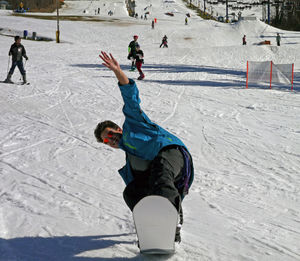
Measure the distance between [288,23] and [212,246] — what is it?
69.0 m

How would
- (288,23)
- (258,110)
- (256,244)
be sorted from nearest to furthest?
(256,244) < (258,110) < (288,23)

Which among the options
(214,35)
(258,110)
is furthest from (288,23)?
(258,110)

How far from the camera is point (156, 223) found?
2385mm

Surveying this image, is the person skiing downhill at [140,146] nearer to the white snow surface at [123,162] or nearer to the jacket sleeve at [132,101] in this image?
the jacket sleeve at [132,101]

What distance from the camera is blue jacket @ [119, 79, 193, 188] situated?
2664 millimetres

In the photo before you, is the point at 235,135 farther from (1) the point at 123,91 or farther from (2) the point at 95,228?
(1) the point at 123,91

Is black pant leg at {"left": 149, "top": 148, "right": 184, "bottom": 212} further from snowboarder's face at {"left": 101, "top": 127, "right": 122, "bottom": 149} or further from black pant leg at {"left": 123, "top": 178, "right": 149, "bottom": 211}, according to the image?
snowboarder's face at {"left": 101, "top": 127, "right": 122, "bottom": 149}

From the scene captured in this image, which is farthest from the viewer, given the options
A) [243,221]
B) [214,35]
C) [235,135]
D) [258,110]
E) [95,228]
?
[214,35]

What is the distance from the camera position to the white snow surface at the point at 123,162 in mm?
3342

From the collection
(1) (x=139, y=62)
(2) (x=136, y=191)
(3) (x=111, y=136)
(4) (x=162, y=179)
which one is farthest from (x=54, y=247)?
(1) (x=139, y=62)

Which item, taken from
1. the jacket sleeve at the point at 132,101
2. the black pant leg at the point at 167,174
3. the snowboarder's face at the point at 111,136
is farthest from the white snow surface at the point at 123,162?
the jacket sleeve at the point at 132,101

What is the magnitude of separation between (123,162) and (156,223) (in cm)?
355

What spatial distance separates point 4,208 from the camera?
13.4ft

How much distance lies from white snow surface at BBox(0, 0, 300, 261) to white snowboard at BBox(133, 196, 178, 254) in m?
0.40
